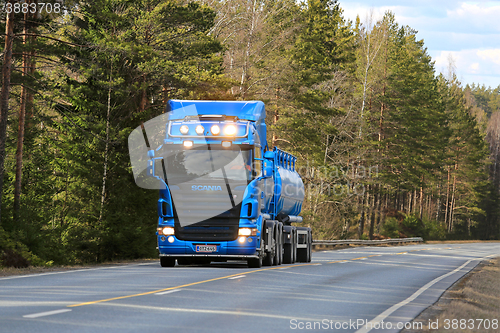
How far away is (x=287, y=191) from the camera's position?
965 inches

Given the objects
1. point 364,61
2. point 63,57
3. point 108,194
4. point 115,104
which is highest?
point 364,61

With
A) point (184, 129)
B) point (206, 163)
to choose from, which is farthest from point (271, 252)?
point (184, 129)

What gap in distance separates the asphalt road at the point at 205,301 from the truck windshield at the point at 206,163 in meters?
2.61

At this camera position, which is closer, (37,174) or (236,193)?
(236,193)

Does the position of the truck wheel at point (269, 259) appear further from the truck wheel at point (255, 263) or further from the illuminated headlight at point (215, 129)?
the illuminated headlight at point (215, 129)

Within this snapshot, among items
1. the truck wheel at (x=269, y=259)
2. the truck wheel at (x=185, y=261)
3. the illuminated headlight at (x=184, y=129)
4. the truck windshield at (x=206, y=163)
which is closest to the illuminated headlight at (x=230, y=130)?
the truck windshield at (x=206, y=163)

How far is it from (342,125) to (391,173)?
18.5 meters

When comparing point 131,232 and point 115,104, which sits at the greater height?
point 115,104

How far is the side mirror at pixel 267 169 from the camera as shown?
1952 cm

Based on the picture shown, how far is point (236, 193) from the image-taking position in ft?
60.4

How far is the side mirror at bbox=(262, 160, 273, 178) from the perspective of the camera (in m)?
19.5

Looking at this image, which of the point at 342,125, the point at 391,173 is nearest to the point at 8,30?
the point at 342,125

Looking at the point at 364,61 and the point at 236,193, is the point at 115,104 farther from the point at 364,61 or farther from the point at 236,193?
the point at 364,61

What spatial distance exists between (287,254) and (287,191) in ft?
7.54
